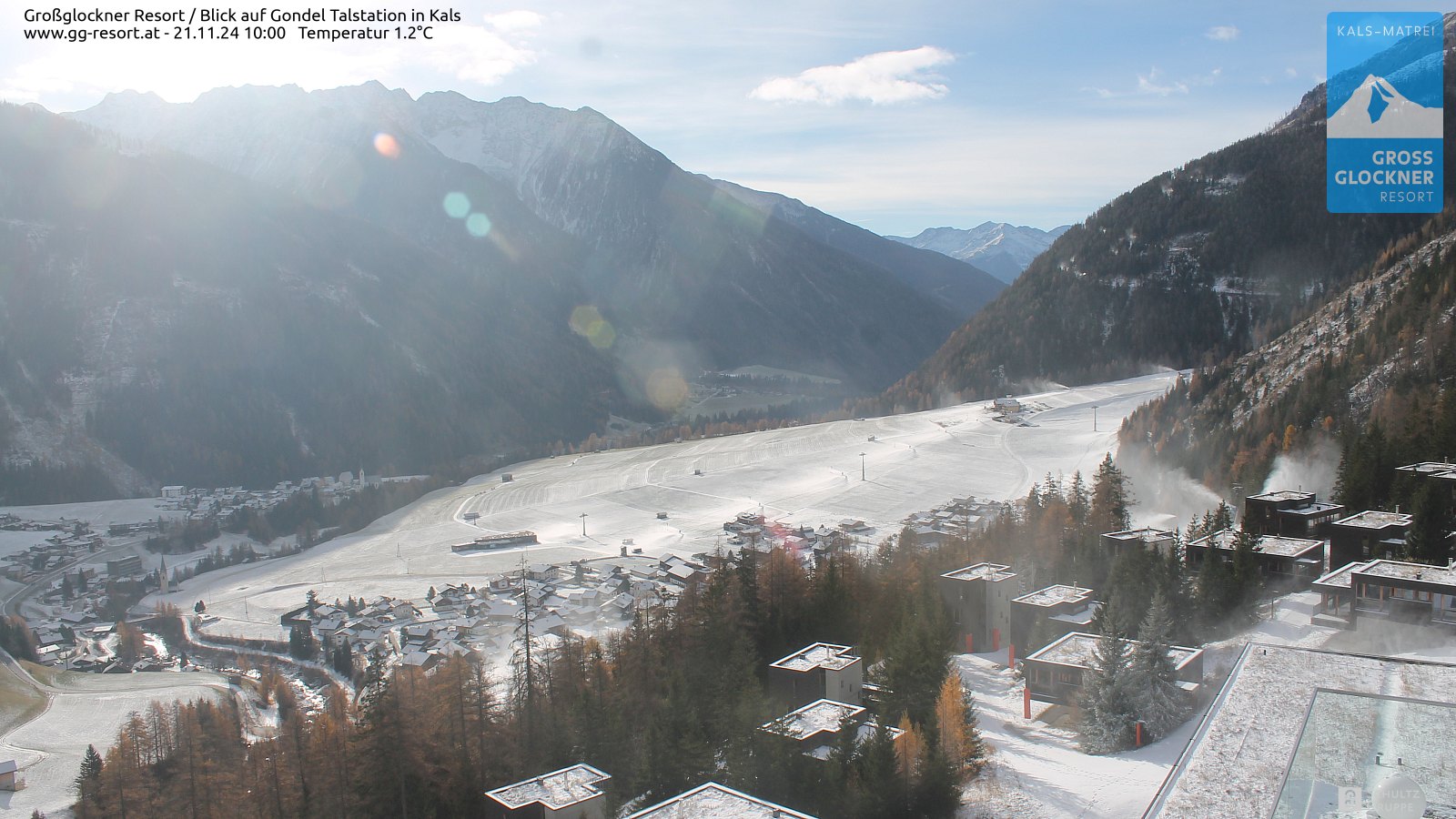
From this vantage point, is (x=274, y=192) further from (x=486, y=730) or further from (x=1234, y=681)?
(x=1234, y=681)

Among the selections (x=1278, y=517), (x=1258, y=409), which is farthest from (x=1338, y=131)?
(x=1278, y=517)

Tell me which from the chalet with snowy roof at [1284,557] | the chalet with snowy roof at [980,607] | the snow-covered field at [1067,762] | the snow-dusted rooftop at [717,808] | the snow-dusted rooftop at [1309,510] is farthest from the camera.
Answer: the snow-dusted rooftop at [1309,510]

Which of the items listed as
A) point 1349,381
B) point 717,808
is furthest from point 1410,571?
point 1349,381

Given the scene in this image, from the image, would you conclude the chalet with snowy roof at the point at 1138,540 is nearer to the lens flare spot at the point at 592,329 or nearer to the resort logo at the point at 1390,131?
the resort logo at the point at 1390,131

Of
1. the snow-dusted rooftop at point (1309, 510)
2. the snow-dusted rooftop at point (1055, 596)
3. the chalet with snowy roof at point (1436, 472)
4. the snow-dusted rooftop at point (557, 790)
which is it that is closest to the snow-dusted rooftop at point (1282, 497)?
the snow-dusted rooftop at point (1309, 510)

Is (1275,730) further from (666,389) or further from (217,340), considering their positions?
(666,389)

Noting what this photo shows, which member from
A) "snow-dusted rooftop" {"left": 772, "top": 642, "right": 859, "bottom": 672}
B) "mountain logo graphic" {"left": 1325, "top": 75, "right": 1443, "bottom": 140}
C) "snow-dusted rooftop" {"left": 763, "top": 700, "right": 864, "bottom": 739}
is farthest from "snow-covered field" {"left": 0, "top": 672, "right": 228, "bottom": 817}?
"mountain logo graphic" {"left": 1325, "top": 75, "right": 1443, "bottom": 140}

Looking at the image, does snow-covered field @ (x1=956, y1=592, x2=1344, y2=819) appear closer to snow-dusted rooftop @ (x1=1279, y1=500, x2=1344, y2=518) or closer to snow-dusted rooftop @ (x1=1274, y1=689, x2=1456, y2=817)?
snow-dusted rooftop @ (x1=1274, y1=689, x2=1456, y2=817)
